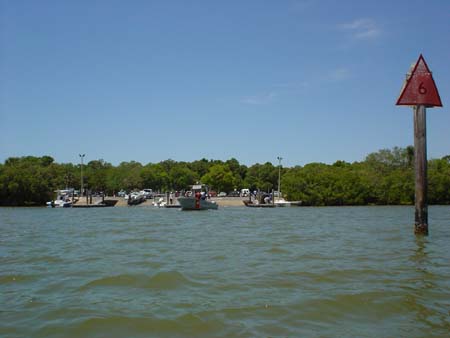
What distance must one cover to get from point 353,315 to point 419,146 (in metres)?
9.84

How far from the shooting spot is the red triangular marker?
1461 centimetres

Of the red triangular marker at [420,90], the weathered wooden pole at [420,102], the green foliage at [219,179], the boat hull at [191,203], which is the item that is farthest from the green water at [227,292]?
the green foliage at [219,179]

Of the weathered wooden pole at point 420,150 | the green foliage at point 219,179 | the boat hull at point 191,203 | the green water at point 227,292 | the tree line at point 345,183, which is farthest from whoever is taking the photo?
the green foliage at point 219,179

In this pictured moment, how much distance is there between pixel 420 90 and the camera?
14.7 meters

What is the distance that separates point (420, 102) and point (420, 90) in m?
0.40

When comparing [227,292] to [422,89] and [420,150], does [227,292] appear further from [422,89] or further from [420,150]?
[422,89]

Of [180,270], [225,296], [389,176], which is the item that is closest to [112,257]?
[180,270]

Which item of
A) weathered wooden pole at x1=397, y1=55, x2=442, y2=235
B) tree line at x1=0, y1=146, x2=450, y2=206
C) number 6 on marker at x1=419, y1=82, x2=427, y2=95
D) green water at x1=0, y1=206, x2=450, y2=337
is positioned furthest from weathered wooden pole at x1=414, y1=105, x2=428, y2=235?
tree line at x1=0, y1=146, x2=450, y2=206

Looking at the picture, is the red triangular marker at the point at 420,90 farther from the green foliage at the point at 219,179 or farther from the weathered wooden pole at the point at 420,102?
the green foliage at the point at 219,179

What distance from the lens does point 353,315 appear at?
6156 mm

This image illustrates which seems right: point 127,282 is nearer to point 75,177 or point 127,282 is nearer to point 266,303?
point 266,303

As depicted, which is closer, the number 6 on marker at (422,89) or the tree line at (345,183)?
the number 6 on marker at (422,89)

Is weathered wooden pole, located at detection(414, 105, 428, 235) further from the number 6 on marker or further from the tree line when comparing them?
the tree line

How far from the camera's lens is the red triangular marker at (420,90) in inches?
575
